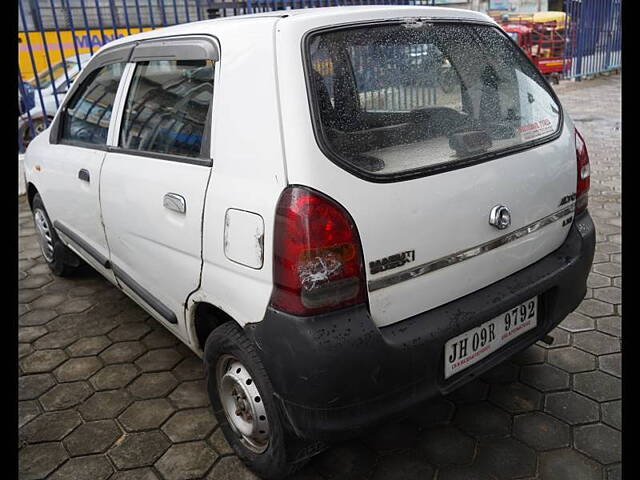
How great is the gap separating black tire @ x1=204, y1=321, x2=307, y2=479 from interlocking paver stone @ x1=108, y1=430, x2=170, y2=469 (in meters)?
0.31

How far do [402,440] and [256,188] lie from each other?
4.07 feet

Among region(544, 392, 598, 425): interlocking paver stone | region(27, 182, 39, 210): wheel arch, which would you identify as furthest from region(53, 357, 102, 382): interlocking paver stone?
region(544, 392, 598, 425): interlocking paver stone

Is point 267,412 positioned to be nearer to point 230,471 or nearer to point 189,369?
point 230,471

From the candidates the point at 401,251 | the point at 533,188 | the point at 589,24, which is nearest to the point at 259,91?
the point at 401,251

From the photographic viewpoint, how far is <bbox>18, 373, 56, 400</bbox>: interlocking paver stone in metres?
2.69

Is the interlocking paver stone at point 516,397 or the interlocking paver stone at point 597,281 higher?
the interlocking paver stone at point 597,281

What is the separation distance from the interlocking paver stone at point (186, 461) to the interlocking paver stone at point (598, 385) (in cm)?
167

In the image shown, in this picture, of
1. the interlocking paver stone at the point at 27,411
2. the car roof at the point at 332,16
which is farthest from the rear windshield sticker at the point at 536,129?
the interlocking paver stone at the point at 27,411

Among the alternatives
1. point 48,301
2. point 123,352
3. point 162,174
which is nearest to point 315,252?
point 162,174

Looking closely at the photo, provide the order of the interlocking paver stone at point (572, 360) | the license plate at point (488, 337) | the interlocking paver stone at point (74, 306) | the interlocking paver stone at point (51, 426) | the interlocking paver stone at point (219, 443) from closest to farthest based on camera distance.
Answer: the license plate at point (488, 337)
the interlocking paver stone at point (219, 443)
the interlocking paver stone at point (51, 426)
the interlocking paver stone at point (572, 360)
the interlocking paver stone at point (74, 306)

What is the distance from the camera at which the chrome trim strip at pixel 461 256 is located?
1729mm

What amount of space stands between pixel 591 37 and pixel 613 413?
14797 mm

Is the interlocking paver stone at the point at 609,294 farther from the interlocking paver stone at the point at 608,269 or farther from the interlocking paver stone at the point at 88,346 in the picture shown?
the interlocking paver stone at the point at 88,346
